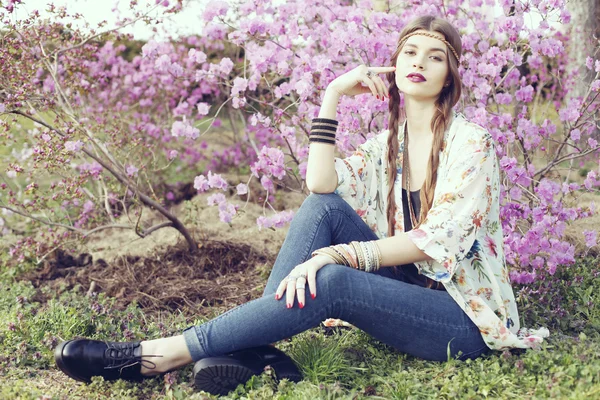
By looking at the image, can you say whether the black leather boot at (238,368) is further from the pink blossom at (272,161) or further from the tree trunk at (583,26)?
the tree trunk at (583,26)

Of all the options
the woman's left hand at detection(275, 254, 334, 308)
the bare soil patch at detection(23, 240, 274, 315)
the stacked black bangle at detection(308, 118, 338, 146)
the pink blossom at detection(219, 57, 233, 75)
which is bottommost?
the bare soil patch at detection(23, 240, 274, 315)

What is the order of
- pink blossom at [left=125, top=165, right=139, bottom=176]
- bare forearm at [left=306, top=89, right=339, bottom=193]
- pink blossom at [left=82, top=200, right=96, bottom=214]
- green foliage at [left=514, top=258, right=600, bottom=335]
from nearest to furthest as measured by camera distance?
bare forearm at [left=306, top=89, right=339, bottom=193], green foliage at [left=514, top=258, right=600, bottom=335], pink blossom at [left=125, top=165, right=139, bottom=176], pink blossom at [left=82, top=200, right=96, bottom=214]

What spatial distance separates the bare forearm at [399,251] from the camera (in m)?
2.38

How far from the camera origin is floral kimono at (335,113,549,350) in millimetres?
2342

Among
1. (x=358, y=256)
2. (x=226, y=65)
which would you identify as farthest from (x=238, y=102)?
(x=358, y=256)

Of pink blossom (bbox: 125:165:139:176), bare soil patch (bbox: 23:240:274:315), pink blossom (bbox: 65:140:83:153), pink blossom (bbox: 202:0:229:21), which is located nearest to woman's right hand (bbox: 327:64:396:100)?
pink blossom (bbox: 202:0:229:21)

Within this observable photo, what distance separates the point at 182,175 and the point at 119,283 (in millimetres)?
2384

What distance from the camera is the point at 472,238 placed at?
2363mm

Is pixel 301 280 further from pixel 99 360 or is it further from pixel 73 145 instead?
pixel 73 145

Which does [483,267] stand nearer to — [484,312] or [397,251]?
[484,312]

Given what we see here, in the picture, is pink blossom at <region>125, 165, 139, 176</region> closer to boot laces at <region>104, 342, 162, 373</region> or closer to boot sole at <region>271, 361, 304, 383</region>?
boot laces at <region>104, 342, 162, 373</region>

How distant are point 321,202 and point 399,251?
1.30 ft

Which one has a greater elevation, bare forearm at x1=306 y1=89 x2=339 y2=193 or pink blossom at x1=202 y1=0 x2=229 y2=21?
pink blossom at x1=202 y1=0 x2=229 y2=21

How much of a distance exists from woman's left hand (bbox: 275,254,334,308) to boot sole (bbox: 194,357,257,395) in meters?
0.28
